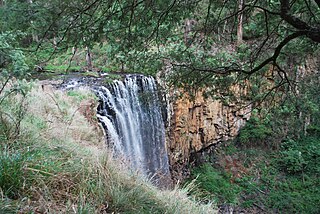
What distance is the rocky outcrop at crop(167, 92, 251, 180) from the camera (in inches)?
399

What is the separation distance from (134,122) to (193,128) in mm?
3203

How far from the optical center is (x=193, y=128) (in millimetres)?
10758

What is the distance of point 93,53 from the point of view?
1420 cm

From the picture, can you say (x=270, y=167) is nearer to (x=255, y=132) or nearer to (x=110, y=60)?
(x=255, y=132)

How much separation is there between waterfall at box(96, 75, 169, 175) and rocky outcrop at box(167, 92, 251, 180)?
0.71 m

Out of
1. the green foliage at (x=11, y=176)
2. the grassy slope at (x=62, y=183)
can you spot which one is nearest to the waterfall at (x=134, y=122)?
the grassy slope at (x=62, y=183)

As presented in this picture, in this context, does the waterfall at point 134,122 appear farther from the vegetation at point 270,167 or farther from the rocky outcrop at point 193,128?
the vegetation at point 270,167

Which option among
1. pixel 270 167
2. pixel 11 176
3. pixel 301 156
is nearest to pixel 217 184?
pixel 270 167

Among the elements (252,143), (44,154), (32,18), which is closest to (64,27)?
(32,18)

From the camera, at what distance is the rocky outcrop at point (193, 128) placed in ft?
33.3

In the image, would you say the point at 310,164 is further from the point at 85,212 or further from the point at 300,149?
the point at 85,212

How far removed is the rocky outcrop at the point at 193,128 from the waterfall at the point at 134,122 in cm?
71

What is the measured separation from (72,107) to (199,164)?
673cm

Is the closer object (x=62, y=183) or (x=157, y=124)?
(x=62, y=183)
